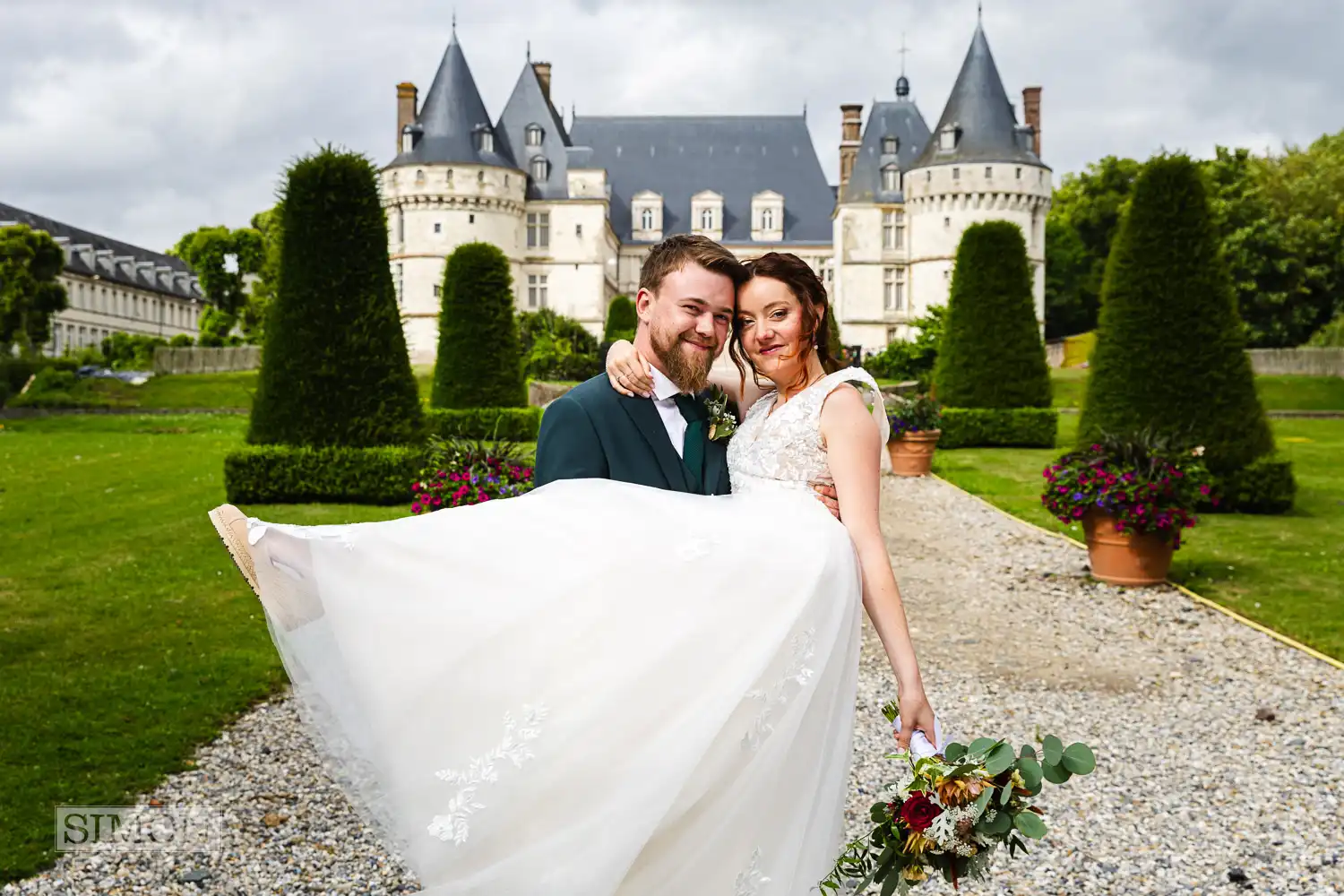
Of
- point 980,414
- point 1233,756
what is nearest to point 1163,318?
point 1233,756

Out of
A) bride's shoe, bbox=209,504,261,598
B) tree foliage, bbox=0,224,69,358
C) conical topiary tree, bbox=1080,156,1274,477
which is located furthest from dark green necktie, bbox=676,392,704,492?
tree foliage, bbox=0,224,69,358

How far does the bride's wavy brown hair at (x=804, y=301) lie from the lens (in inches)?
92.4

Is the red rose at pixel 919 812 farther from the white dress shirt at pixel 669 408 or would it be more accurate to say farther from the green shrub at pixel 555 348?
the green shrub at pixel 555 348

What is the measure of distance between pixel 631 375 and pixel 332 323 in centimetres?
921

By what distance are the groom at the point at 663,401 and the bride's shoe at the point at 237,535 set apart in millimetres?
662

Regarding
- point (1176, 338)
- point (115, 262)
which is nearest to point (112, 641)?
point (1176, 338)

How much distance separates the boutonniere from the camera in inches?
99.0

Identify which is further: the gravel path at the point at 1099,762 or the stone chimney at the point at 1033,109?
the stone chimney at the point at 1033,109

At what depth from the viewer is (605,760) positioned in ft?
6.26

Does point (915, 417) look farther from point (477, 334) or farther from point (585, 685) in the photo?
point (585, 685)

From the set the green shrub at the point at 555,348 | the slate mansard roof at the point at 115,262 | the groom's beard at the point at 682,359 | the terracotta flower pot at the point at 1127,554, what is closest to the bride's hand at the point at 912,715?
the groom's beard at the point at 682,359

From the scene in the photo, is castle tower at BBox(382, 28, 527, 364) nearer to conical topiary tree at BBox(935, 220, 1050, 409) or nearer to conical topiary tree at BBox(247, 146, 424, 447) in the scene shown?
conical topiary tree at BBox(935, 220, 1050, 409)

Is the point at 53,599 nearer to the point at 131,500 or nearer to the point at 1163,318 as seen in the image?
the point at 131,500

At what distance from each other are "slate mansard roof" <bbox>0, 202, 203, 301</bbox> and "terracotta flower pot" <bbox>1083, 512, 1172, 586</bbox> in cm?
5149
